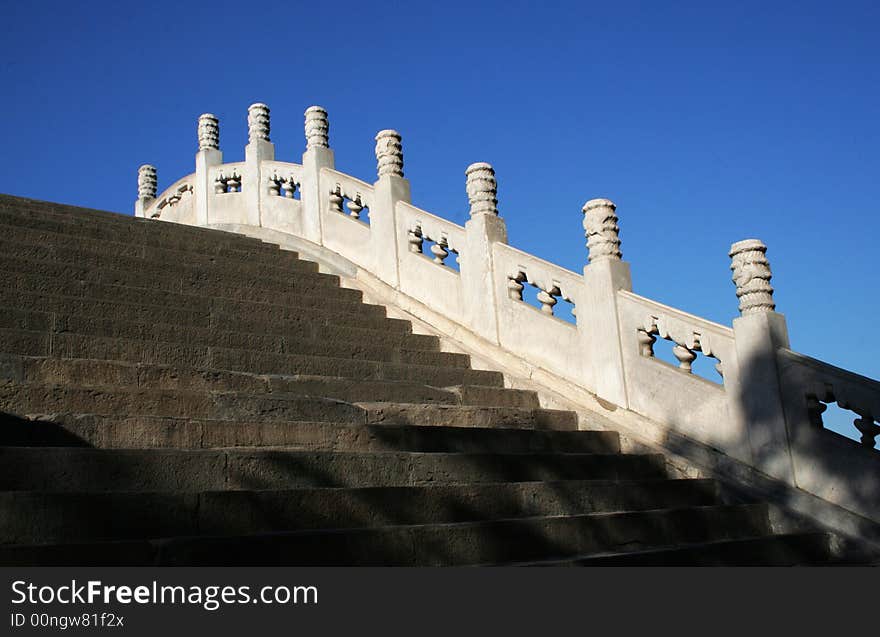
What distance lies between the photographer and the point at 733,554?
5984 mm

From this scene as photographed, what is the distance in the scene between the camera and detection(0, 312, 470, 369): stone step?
242 inches

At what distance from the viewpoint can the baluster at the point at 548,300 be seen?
348 inches

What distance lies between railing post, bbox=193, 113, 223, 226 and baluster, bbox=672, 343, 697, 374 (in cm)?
903

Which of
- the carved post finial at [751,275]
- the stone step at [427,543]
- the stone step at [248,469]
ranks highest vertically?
the carved post finial at [751,275]

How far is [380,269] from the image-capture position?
1080 cm

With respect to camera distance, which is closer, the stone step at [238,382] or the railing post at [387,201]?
the stone step at [238,382]

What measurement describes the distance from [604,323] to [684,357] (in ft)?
2.82

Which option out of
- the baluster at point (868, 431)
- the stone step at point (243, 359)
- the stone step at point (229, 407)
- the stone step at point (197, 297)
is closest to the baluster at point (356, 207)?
the stone step at point (197, 297)

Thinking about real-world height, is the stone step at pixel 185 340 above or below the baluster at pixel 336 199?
below

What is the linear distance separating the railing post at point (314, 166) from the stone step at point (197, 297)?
7.64ft

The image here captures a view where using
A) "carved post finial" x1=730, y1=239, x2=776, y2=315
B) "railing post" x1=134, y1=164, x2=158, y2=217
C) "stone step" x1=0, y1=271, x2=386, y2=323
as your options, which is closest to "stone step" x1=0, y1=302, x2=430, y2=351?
"stone step" x1=0, y1=271, x2=386, y2=323

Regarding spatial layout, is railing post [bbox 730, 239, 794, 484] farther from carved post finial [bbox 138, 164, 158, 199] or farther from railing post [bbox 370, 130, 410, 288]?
carved post finial [bbox 138, 164, 158, 199]

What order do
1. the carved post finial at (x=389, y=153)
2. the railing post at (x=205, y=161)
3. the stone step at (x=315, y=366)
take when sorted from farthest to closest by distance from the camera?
the railing post at (x=205, y=161) < the carved post finial at (x=389, y=153) < the stone step at (x=315, y=366)

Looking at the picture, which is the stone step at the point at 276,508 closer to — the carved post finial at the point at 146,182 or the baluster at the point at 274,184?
the baluster at the point at 274,184
